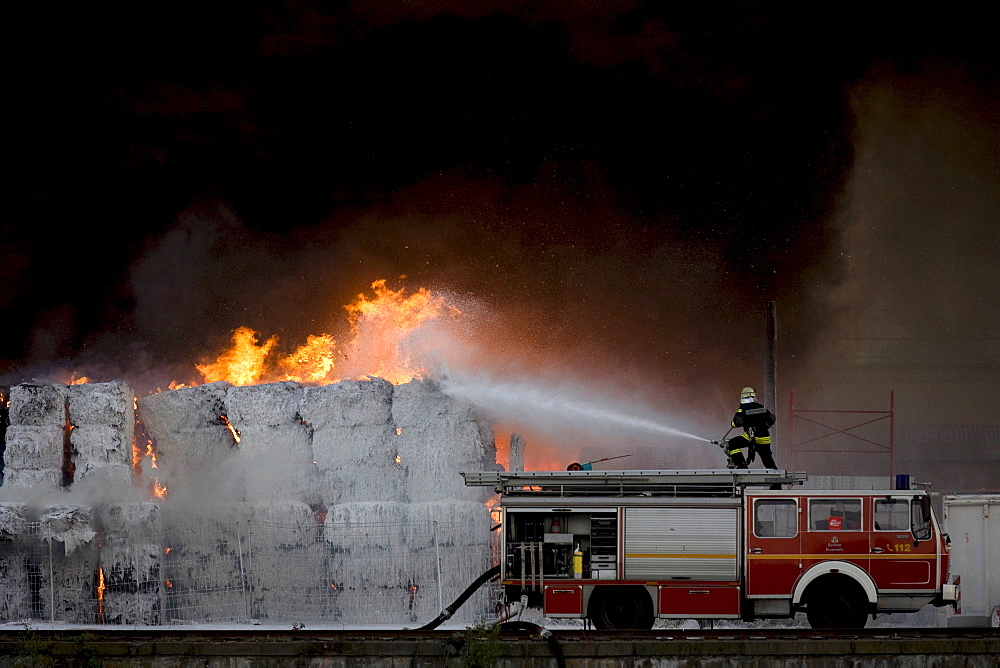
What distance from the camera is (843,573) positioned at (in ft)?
55.6

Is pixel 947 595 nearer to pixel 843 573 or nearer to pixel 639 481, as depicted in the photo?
pixel 843 573

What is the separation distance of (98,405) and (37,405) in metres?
1.36

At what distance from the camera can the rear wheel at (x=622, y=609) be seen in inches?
684

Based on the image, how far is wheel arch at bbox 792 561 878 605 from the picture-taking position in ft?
55.3

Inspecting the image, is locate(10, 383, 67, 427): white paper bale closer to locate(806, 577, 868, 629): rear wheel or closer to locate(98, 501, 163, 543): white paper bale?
locate(98, 501, 163, 543): white paper bale

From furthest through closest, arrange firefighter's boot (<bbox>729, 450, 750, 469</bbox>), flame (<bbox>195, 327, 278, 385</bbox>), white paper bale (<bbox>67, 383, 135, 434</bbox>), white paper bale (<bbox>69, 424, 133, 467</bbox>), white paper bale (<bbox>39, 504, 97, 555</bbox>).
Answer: flame (<bbox>195, 327, 278, 385</bbox>) → white paper bale (<bbox>67, 383, 135, 434</bbox>) → white paper bale (<bbox>69, 424, 133, 467</bbox>) → white paper bale (<bbox>39, 504, 97, 555</bbox>) → firefighter's boot (<bbox>729, 450, 750, 469</bbox>)

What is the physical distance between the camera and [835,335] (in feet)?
139

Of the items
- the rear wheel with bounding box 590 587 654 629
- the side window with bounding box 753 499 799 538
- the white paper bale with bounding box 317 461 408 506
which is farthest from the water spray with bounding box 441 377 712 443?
the rear wheel with bounding box 590 587 654 629

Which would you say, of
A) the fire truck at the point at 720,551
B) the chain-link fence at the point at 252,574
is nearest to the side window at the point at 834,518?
the fire truck at the point at 720,551

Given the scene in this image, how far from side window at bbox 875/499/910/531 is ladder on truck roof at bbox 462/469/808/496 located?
1302 mm

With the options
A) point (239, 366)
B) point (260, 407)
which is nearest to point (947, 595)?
point (260, 407)

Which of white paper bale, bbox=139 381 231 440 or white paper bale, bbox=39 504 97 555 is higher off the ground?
white paper bale, bbox=139 381 231 440

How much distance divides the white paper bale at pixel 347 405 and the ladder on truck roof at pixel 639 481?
742 cm

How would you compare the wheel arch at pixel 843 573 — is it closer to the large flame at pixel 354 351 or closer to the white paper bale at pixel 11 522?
the large flame at pixel 354 351
